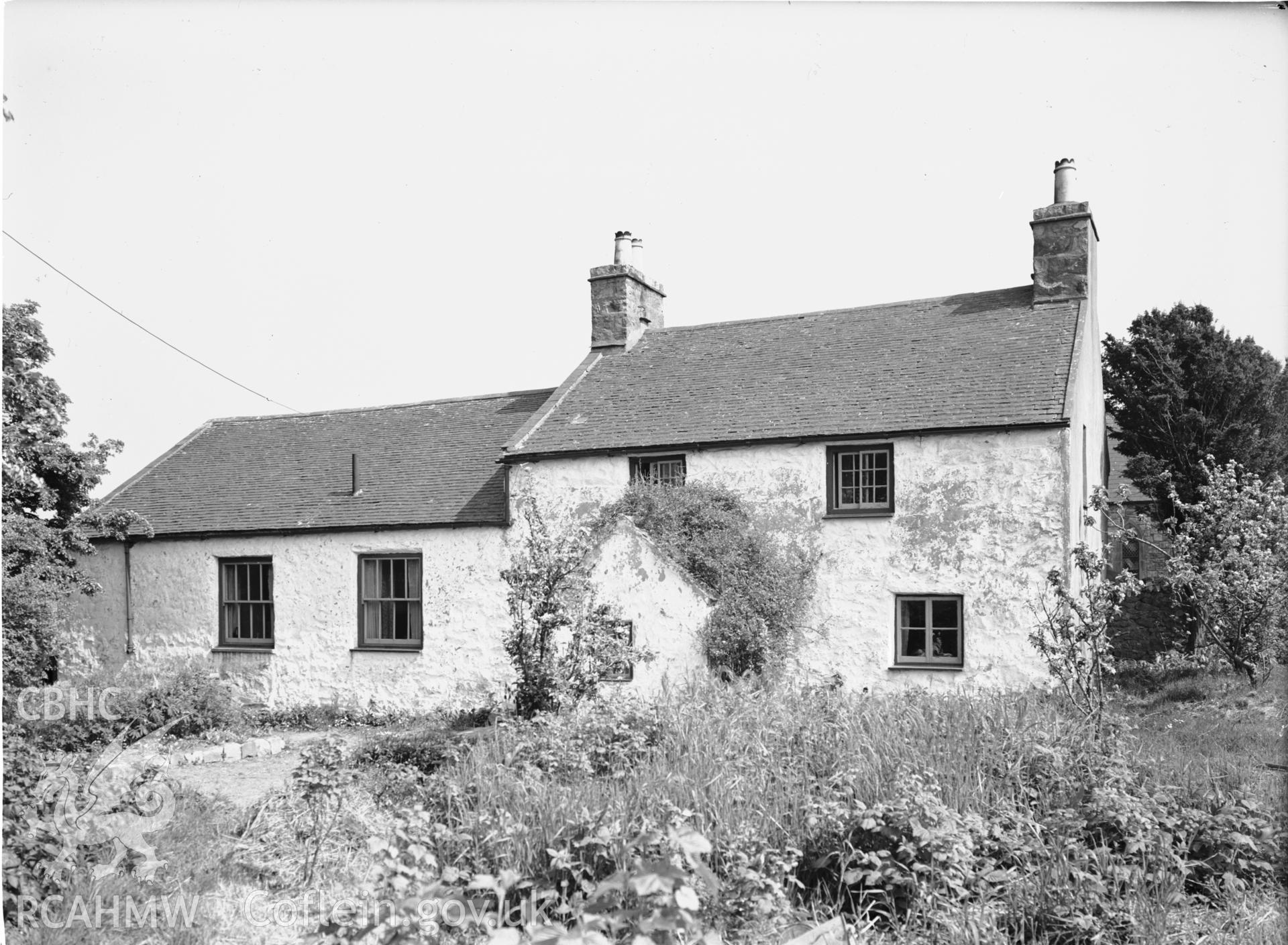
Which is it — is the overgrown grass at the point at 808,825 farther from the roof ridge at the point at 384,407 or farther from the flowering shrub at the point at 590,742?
the roof ridge at the point at 384,407

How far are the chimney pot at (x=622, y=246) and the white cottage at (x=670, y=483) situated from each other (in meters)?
0.11

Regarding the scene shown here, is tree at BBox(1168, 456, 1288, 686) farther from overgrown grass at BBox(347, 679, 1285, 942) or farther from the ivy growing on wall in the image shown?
overgrown grass at BBox(347, 679, 1285, 942)

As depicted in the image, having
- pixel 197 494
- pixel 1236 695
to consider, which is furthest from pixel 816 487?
pixel 197 494

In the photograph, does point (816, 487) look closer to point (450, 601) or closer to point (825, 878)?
point (450, 601)

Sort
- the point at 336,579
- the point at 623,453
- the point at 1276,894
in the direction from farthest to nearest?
the point at 336,579 → the point at 623,453 → the point at 1276,894

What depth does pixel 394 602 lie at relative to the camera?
17469mm

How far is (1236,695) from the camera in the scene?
12445 mm

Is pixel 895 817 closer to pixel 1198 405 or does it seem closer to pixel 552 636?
pixel 552 636

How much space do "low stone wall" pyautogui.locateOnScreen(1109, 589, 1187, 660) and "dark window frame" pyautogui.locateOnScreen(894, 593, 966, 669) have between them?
7137mm

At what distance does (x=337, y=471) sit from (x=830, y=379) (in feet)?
32.3

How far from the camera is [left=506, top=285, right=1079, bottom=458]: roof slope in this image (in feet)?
48.7

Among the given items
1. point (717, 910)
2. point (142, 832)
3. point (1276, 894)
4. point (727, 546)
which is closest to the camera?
point (717, 910)

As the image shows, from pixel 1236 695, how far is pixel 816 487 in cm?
608
